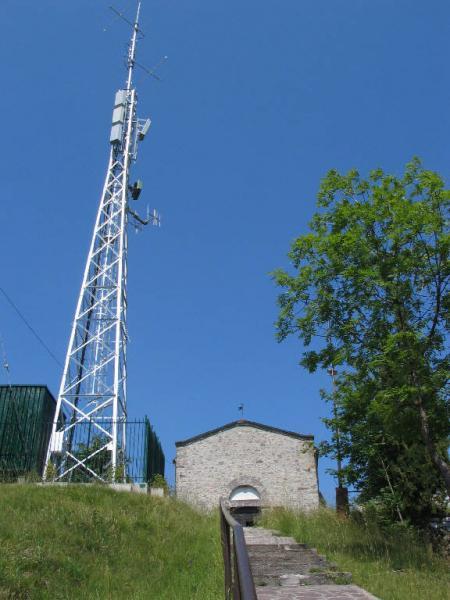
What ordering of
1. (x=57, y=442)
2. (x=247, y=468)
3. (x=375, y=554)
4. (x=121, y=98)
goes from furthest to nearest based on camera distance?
(x=247, y=468) → (x=121, y=98) → (x=57, y=442) → (x=375, y=554)

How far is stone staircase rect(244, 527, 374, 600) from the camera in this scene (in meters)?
6.53

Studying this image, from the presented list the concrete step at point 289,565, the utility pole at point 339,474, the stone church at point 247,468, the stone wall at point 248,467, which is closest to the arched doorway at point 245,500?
the stone church at point 247,468

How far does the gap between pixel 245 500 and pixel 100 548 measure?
17762mm

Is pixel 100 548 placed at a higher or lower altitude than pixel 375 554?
higher

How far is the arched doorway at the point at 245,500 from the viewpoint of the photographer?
24766 mm

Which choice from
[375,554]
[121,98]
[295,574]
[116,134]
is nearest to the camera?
[295,574]

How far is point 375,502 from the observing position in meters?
14.8

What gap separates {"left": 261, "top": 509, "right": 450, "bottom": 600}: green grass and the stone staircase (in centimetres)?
28

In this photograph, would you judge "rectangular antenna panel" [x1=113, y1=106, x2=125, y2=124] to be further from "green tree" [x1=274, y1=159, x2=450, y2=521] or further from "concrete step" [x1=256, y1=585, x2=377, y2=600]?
"concrete step" [x1=256, y1=585, x2=377, y2=600]

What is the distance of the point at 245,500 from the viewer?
82.3 feet

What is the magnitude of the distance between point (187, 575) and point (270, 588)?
1331 millimetres

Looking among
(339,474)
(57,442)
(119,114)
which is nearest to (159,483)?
(57,442)

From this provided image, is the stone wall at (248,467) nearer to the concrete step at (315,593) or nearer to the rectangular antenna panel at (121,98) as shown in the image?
the rectangular antenna panel at (121,98)

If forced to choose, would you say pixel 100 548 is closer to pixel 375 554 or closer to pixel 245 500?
pixel 375 554
